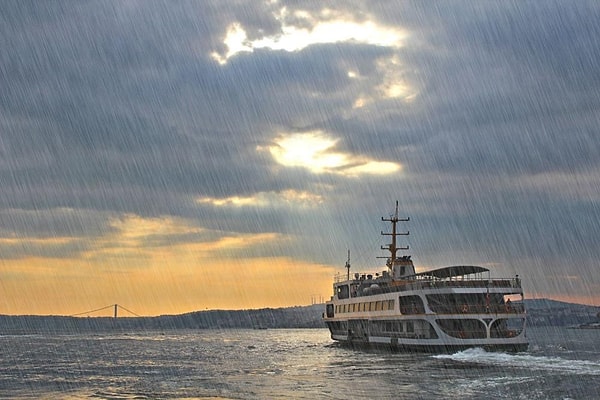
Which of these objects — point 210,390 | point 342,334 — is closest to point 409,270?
point 342,334

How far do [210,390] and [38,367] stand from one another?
90.1ft

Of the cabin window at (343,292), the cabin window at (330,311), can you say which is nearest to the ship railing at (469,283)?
the cabin window at (343,292)

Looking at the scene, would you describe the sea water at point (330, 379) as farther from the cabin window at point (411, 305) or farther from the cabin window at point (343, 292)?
the cabin window at point (343, 292)

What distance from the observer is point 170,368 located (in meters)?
57.4

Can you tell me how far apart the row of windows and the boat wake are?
31.9 ft

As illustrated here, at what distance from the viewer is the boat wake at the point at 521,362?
48531 millimetres

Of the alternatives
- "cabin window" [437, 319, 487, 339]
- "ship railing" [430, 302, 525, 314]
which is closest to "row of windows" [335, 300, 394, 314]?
"cabin window" [437, 319, 487, 339]

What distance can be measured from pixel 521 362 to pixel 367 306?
75.5 feet

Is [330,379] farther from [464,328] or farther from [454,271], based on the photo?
[454,271]

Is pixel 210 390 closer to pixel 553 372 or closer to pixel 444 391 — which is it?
pixel 444 391

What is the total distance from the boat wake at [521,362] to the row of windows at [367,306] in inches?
383

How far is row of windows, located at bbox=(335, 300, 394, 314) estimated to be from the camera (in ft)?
218

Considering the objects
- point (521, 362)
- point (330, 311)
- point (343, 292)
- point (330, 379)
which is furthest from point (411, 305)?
point (330, 311)

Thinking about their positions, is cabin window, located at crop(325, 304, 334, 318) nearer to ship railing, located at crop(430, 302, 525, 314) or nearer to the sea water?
the sea water
